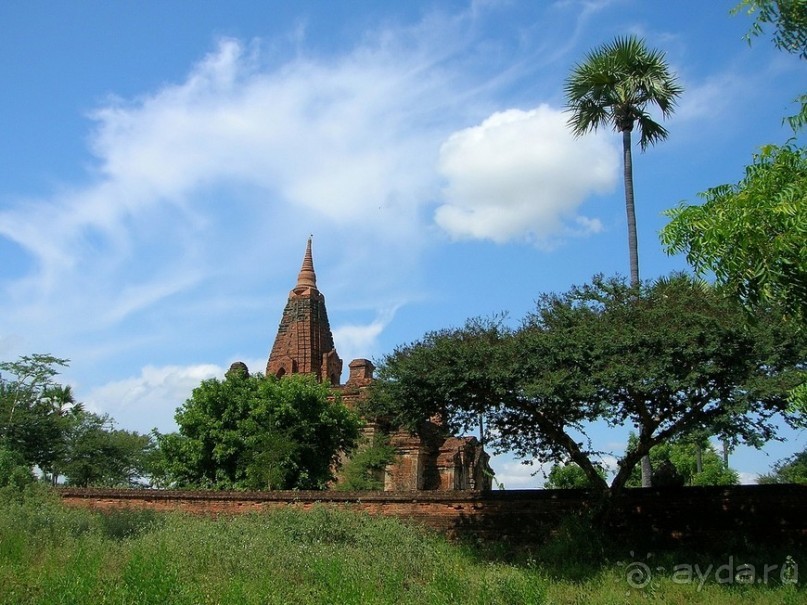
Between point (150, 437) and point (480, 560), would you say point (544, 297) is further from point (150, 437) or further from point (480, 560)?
point (150, 437)

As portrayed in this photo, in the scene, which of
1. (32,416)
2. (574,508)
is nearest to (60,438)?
(32,416)

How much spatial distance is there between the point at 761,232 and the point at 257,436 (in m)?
18.9

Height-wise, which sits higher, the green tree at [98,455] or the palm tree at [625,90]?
the palm tree at [625,90]

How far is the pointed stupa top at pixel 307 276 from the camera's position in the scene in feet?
119

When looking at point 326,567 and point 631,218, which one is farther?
point 631,218

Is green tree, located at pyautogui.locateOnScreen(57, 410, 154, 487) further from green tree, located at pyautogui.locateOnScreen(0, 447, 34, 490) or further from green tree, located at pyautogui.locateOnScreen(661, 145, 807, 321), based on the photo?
green tree, located at pyautogui.locateOnScreen(661, 145, 807, 321)

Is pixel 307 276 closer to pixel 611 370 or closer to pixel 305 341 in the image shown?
pixel 305 341

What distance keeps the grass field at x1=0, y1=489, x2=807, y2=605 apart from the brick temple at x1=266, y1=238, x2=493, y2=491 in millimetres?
11003

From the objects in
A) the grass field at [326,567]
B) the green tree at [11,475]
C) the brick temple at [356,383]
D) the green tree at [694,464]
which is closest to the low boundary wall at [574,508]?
the grass field at [326,567]

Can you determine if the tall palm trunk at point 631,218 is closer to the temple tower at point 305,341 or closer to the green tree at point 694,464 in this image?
the green tree at point 694,464

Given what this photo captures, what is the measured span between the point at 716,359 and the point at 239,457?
52.4ft

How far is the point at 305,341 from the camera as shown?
A: 3394 centimetres

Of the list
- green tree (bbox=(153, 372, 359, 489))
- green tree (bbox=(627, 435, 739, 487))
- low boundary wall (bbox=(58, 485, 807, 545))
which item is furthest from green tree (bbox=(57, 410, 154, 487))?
green tree (bbox=(627, 435, 739, 487))

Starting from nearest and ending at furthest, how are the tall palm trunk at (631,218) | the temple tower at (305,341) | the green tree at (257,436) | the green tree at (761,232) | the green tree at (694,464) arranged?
the green tree at (761,232)
the tall palm trunk at (631,218)
the green tree at (257,436)
the green tree at (694,464)
the temple tower at (305,341)
